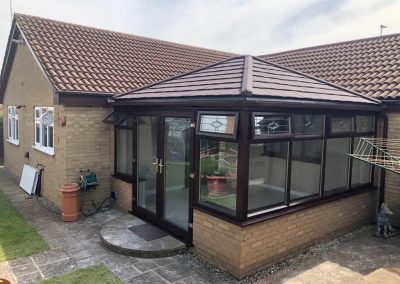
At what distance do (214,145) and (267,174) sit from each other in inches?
43.7

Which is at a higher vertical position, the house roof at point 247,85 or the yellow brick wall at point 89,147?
the house roof at point 247,85

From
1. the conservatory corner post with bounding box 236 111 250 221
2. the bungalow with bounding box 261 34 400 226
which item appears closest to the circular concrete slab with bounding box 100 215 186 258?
the conservatory corner post with bounding box 236 111 250 221

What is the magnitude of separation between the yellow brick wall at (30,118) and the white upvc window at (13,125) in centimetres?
26

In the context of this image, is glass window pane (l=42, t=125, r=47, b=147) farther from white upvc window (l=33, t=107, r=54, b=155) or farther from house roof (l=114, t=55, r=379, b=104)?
house roof (l=114, t=55, r=379, b=104)

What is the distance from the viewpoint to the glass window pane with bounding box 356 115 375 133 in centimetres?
776

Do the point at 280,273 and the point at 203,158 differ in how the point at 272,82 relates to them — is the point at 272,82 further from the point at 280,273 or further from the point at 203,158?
the point at 280,273

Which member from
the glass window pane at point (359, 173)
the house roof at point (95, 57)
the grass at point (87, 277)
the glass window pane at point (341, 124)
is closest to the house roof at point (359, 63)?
the glass window pane at point (341, 124)

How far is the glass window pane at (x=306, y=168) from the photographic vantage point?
6379 mm

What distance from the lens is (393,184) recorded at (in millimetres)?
8086

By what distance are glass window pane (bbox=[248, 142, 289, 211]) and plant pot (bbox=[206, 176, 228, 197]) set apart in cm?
53

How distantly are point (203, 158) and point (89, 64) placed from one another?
233 inches

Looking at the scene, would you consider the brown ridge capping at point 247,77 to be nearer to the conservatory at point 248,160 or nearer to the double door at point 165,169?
the conservatory at point 248,160

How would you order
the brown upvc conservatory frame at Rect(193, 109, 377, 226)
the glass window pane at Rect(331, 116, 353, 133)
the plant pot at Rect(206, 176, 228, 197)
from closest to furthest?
the brown upvc conservatory frame at Rect(193, 109, 377, 226)
the plant pot at Rect(206, 176, 228, 197)
the glass window pane at Rect(331, 116, 353, 133)

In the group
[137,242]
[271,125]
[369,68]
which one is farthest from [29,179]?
[369,68]
